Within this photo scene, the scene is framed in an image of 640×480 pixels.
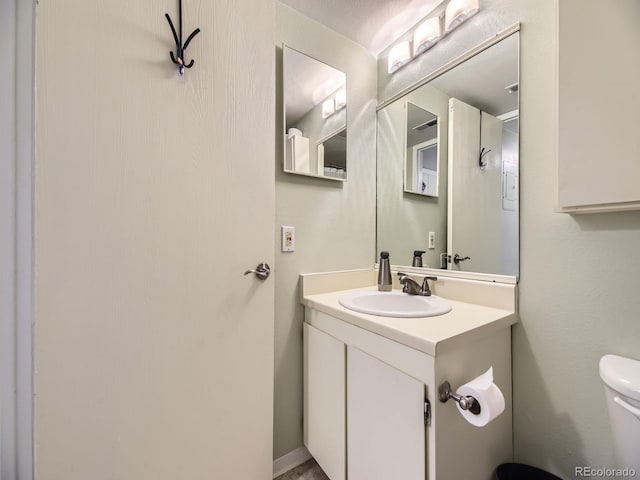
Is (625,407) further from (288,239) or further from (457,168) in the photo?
(288,239)

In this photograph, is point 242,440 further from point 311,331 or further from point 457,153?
point 457,153

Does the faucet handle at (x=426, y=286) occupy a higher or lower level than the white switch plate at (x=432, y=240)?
lower

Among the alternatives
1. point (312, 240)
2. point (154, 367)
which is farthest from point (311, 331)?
point (154, 367)

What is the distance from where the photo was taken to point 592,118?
2.43ft

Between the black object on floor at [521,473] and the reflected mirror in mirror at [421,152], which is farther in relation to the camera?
the reflected mirror in mirror at [421,152]

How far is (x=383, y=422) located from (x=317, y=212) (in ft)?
3.03

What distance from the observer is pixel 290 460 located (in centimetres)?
127

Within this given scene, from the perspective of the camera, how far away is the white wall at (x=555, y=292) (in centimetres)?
79

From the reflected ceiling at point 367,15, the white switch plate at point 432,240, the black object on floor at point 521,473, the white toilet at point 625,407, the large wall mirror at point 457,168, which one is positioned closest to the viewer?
the white toilet at point 625,407

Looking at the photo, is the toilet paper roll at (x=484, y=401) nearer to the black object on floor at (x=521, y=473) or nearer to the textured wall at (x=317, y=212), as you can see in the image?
the black object on floor at (x=521, y=473)

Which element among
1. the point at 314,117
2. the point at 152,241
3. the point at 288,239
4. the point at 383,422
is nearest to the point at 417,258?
the point at 288,239

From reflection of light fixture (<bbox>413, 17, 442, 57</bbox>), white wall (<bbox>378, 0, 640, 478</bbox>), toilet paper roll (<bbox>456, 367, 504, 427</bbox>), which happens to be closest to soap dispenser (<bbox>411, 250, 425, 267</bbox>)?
white wall (<bbox>378, 0, 640, 478</bbox>)

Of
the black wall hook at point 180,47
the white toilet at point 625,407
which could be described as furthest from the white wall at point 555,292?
the black wall hook at point 180,47

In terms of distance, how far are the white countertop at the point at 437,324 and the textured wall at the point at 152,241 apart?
1.27 feet
